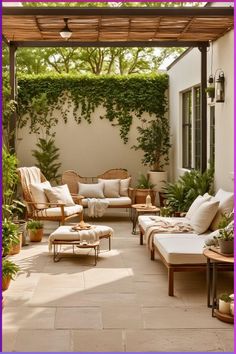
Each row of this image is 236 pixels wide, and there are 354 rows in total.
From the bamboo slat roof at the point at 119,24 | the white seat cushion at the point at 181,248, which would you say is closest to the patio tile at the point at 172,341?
the white seat cushion at the point at 181,248

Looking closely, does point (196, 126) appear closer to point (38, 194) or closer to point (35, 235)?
point (38, 194)

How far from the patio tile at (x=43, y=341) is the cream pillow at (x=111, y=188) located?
705cm

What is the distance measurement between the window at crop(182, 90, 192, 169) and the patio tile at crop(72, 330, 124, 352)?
24.6ft

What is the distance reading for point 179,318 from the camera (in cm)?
508

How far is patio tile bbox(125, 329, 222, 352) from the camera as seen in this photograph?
430 cm

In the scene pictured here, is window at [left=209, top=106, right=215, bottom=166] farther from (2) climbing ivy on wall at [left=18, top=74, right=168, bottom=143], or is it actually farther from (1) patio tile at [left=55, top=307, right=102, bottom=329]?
(1) patio tile at [left=55, top=307, right=102, bottom=329]

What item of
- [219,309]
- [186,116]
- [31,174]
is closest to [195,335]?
[219,309]

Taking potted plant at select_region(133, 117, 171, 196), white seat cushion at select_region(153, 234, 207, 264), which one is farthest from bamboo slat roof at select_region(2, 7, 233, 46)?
Answer: potted plant at select_region(133, 117, 171, 196)

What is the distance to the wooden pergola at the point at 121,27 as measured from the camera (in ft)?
24.3

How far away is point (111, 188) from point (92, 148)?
6.23 ft

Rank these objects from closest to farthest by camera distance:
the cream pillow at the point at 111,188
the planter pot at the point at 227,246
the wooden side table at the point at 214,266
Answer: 1. the wooden side table at the point at 214,266
2. the planter pot at the point at 227,246
3. the cream pillow at the point at 111,188

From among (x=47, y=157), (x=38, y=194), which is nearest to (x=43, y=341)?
(x=38, y=194)

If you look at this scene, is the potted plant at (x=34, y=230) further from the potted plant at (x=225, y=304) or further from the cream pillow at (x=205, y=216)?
the potted plant at (x=225, y=304)

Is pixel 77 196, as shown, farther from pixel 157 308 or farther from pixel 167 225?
pixel 157 308
